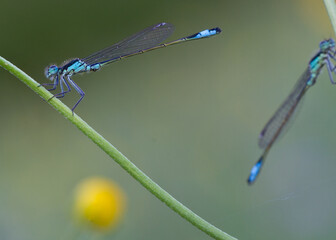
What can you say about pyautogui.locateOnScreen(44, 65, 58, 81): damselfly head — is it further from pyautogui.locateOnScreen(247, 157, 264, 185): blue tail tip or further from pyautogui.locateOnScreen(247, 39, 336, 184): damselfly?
pyautogui.locateOnScreen(247, 157, 264, 185): blue tail tip

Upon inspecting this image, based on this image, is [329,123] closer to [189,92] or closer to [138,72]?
[189,92]

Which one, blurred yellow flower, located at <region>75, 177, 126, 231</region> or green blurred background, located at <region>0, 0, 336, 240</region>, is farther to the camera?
green blurred background, located at <region>0, 0, 336, 240</region>

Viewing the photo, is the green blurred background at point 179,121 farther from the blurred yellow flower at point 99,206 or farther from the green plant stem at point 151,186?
the green plant stem at point 151,186

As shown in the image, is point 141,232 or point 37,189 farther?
point 37,189

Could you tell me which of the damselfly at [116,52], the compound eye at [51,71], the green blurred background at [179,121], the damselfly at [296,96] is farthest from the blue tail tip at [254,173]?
the green blurred background at [179,121]

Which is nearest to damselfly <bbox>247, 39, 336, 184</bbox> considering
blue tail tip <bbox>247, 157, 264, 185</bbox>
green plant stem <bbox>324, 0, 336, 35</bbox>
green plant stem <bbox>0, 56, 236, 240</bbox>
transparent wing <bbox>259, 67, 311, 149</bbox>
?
transparent wing <bbox>259, 67, 311, 149</bbox>

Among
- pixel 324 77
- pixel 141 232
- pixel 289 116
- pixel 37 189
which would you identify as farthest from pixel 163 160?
pixel 289 116

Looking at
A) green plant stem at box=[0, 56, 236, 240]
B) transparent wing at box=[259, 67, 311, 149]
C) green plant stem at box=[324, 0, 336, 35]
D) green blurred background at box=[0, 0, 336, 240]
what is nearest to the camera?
green plant stem at box=[0, 56, 236, 240]
